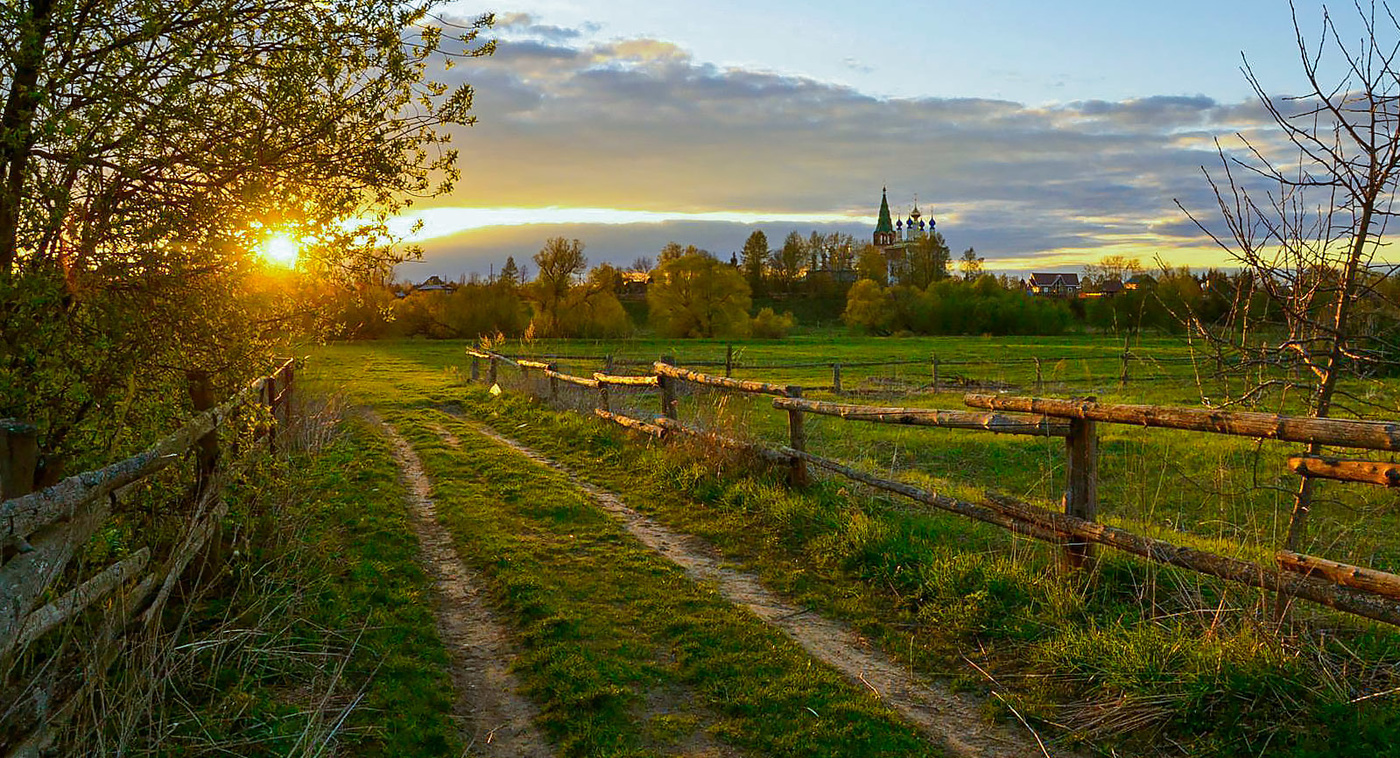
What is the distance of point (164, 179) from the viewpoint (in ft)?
14.8

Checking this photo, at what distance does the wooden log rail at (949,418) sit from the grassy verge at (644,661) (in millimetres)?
2239

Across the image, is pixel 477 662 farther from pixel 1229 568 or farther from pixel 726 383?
pixel 726 383

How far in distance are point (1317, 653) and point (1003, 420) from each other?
2497 millimetres

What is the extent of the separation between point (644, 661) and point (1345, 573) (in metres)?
3.67

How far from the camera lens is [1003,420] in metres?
6.25

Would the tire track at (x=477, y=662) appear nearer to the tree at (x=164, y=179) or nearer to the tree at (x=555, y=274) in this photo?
the tree at (x=164, y=179)

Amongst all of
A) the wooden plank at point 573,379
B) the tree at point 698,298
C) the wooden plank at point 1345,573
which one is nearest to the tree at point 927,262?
the tree at point 698,298

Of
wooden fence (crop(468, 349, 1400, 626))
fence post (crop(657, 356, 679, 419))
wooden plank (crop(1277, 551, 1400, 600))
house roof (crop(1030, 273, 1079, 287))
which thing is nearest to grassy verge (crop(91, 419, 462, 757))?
wooden fence (crop(468, 349, 1400, 626))

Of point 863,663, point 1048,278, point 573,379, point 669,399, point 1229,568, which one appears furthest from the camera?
point 1048,278

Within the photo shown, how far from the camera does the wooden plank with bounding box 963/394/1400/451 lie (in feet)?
13.1

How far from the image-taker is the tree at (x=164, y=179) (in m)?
3.98

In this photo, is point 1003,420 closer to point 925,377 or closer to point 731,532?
point 731,532

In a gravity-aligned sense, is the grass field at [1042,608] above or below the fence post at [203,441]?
below

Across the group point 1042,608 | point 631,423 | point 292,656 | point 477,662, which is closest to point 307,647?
point 292,656
